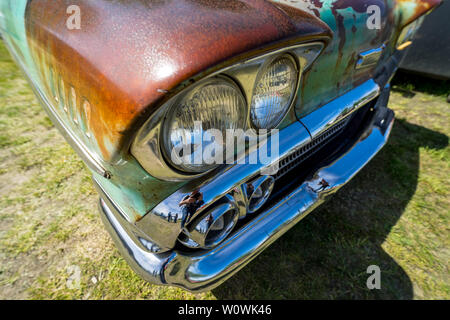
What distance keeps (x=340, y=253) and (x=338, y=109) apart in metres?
0.93

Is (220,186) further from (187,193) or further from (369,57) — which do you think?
(369,57)

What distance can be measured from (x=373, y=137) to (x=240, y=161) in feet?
3.53

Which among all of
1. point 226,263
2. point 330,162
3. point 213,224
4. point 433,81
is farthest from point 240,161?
point 433,81

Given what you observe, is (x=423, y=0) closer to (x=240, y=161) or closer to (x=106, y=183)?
(x=240, y=161)

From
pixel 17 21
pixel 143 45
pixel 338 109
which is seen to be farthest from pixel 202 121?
pixel 17 21

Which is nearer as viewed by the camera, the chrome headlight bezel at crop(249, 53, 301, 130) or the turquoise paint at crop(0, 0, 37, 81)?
the chrome headlight bezel at crop(249, 53, 301, 130)

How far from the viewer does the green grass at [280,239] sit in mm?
1441

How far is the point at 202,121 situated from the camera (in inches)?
28.6

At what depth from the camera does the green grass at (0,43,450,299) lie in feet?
4.73

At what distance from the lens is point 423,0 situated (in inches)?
60.5

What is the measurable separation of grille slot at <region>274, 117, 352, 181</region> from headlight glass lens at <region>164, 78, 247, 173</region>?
48cm

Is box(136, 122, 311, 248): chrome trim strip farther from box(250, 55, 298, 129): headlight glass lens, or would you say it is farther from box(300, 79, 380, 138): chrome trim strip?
box(300, 79, 380, 138): chrome trim strip

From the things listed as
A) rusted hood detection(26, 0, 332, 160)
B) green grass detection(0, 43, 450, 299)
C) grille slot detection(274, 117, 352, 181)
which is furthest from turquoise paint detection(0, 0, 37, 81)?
grille slot detection(274, 117, 352, 181)

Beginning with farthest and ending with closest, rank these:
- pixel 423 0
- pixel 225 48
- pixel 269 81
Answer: pixel 423 0
pixel 269 81
pixel 225 48
